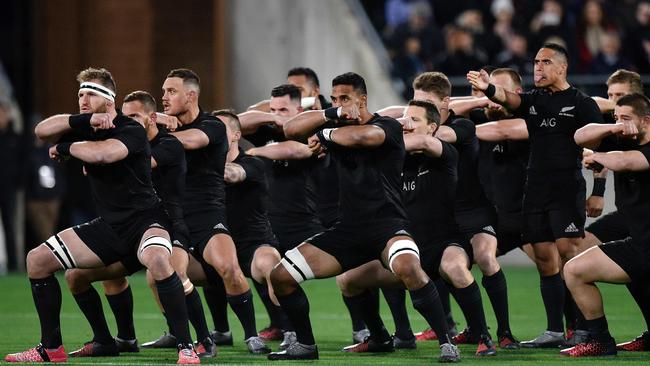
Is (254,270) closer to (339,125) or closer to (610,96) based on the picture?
(339,125)

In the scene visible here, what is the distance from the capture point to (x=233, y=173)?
10938 mm

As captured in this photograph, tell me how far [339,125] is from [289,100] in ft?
5.95

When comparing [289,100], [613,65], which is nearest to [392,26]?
[613,65]

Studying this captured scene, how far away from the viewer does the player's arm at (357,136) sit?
30.3ft

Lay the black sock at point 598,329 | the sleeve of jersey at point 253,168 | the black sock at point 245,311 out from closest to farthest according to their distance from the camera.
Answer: the black sock at point 598,329
the black sock at point 245,311
the sleeve of jersey at point 253,168

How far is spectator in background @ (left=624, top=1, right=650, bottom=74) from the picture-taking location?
1723 cm

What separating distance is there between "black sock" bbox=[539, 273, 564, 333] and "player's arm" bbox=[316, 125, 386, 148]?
7.56 feet

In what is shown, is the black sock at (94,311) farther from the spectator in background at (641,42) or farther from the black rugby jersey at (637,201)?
the spectator in background at (641,42)

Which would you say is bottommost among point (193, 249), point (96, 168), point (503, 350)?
point (503, 350)

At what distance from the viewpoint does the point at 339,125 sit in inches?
381

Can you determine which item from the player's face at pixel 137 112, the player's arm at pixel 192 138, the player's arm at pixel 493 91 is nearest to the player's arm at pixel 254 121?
the player's arm at pixel 192 138

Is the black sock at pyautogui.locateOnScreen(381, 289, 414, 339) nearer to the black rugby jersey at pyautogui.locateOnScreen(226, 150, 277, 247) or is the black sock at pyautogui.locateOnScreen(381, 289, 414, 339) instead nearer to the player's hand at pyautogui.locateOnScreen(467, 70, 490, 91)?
the black rugby jersey at pyautogui.locateOnScreen(226, 150, 277, 247)

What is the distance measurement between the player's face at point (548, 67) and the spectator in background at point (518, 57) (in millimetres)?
6373

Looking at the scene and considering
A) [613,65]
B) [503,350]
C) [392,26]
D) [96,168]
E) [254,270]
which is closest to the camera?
[96,168]
